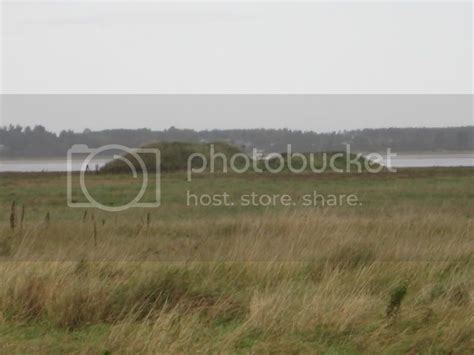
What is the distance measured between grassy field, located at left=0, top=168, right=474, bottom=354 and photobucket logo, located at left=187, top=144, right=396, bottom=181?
35401mm

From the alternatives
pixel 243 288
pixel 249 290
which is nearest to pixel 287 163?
pixel 243 288

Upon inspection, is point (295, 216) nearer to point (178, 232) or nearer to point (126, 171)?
point (178, 232)

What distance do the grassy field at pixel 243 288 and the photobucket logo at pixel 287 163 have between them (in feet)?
116

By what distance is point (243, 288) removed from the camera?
8414mm

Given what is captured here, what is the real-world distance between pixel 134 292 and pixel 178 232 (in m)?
5.97

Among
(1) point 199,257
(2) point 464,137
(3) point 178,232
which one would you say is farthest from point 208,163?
(2) point 464,137

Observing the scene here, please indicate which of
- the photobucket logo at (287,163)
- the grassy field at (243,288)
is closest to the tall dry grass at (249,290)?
the grassy field at (243,288)

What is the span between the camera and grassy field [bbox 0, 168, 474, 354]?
6.56 meters

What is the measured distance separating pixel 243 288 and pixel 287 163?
44.1 metres

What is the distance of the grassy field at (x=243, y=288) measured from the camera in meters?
6.56

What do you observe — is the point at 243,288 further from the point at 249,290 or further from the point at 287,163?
the point at 287,163

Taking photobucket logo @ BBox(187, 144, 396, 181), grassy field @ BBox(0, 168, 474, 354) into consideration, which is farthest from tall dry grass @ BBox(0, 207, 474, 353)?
photobucket logo @ BBox(187, 144, 396, 181)

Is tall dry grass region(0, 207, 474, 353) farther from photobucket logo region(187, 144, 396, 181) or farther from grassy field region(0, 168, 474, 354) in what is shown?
Result: photobucket logo region(187, 144, 396, 181)

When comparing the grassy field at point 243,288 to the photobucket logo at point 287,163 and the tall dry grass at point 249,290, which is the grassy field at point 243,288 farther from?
the photobucket logo at point 287,163
